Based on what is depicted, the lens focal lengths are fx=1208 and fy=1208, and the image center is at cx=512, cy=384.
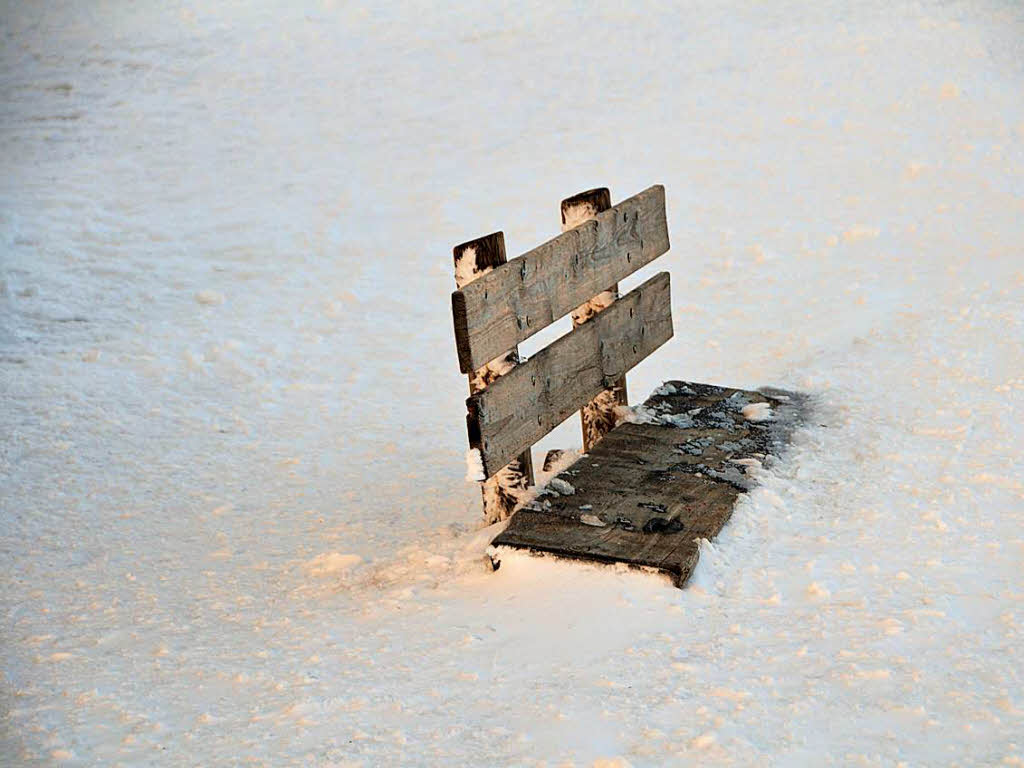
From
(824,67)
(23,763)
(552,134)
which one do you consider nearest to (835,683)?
(23,763)

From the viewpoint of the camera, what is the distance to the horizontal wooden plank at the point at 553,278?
4.06 metres

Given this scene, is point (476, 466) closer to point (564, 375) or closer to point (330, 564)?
point (564, 375)

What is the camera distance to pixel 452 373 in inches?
274

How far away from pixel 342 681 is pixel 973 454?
275 cm

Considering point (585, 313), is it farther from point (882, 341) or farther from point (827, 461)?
point (882, 341)

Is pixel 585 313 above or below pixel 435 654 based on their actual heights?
above

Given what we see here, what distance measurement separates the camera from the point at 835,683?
11.0 feet

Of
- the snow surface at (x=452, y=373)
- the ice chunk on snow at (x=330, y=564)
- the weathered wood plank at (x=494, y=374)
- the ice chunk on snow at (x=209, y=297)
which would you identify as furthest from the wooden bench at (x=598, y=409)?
the ice chunk on snow at (x=209, y=297)

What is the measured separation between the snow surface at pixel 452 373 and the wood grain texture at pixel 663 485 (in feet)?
0.33

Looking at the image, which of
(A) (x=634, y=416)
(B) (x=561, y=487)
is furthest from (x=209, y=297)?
(B) (x=561, y=487)

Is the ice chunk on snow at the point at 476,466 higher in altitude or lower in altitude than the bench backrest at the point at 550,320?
lower

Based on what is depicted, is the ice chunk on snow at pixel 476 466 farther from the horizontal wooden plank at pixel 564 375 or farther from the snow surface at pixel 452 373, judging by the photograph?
the snow surface at pixel 452 373

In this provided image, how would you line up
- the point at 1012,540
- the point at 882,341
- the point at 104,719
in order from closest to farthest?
the point at 104,719, the point at 1012,540, the point at 882,341

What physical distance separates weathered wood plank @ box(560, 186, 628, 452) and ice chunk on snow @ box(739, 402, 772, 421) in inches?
21.5
